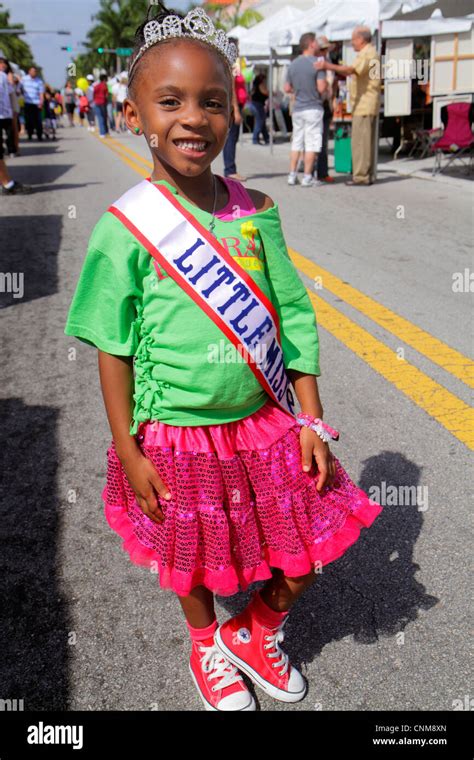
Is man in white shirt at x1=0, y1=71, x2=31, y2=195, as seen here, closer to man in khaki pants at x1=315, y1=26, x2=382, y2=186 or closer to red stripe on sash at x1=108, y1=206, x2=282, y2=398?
man in khaki pants at x1=315, y1=26, x2=382, y2=186

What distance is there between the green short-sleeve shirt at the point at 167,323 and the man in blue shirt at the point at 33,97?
1903cm

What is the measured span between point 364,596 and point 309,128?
8.95 meters

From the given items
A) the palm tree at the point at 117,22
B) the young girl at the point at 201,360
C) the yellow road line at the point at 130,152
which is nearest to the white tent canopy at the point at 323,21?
the yellow road line at the point at 130,152

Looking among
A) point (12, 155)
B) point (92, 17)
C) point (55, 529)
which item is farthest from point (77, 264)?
point (92, 17)

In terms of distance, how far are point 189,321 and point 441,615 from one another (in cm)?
122

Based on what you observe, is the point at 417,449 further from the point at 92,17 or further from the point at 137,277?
the point at 92,17

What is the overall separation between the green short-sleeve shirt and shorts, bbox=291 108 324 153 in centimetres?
898

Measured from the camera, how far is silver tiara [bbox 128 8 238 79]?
1.61 metres

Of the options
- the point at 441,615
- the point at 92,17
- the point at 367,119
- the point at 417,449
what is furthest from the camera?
the point at 92,17

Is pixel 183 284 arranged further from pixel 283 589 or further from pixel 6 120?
pixel 6 120

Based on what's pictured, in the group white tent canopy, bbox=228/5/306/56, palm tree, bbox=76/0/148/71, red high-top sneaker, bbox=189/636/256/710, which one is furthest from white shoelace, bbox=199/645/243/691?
palm tree, bbox=76/0/148/71

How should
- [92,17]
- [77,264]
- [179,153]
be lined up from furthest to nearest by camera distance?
[92,17], [77,264], [179,153]

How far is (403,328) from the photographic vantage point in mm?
4441

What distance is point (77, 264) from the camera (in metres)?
6.40
